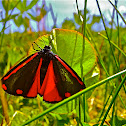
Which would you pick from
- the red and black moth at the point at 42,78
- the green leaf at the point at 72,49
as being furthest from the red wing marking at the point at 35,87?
the green leaf at the point at 72,49

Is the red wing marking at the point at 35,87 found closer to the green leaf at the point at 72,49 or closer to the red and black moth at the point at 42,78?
the red and black moth at the point at 42,78

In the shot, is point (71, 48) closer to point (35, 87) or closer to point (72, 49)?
point (72, 49)

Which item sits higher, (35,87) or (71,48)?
(71,48)

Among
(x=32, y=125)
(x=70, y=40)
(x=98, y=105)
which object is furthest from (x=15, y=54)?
(x=70, y=40)

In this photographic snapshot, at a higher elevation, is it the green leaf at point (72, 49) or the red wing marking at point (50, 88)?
the green leaf at point (72, 49)

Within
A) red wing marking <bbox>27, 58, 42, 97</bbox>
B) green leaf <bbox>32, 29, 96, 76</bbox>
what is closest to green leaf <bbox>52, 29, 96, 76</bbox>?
green leaf <bbox>32, 29, 96, 76</bbox>

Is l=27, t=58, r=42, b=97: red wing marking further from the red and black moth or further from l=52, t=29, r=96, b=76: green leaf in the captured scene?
l=52, t=29, r=96, b=76: green leaf

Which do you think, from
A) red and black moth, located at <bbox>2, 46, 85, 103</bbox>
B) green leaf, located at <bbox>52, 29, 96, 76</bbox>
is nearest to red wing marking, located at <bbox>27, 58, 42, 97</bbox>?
red and black moth, located at <bbox>2, 46, 85, 103</bbox>

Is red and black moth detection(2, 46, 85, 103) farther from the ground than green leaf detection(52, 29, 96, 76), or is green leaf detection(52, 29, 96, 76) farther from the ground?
green leaf detection(52, 29, 96, 76)

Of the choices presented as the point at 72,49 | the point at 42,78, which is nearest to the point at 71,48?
the point at 72,49
